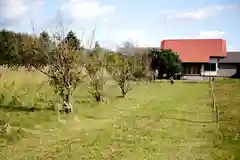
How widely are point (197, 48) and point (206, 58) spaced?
2.95 metres

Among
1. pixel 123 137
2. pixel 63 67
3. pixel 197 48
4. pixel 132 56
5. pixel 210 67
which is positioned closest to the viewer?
pixel 123 137

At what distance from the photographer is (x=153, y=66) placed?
129 ft

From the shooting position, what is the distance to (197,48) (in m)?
48.7

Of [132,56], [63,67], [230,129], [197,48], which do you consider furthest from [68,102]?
[197,48]

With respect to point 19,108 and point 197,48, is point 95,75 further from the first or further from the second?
point 197,48

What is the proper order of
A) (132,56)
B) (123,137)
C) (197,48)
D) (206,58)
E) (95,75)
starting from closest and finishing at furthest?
(123,137)
(95,75)
(132,56)
(206,58)
(197,48)

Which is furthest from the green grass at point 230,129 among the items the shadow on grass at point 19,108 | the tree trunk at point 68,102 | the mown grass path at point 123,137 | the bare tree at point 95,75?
the shadow on grass at point 19,108

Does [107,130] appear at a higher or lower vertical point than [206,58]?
lower

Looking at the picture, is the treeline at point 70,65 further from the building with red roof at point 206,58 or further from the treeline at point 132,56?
the building with red roof at point 206,58

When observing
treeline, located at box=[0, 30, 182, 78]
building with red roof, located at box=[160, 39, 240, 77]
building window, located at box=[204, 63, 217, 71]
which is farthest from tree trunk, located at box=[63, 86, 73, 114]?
building window, located at box=[204, 63, 217, 71]

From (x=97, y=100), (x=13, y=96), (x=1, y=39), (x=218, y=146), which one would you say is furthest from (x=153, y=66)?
(x=218, y=146)

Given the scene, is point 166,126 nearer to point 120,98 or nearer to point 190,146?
point 190,146

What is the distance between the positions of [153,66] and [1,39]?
15786mm

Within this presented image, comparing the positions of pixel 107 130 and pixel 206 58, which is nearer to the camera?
pixel 107 130
